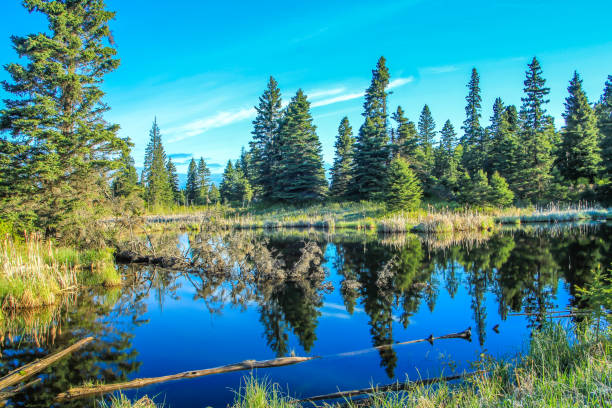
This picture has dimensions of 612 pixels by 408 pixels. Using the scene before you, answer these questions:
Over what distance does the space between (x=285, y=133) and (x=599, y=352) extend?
41.3 metres

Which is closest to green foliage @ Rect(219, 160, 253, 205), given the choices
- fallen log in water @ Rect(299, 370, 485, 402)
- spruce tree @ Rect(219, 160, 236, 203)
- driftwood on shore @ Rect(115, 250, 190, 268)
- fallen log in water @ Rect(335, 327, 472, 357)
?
spruce tree @ Rect(219, 160, 236, 203)

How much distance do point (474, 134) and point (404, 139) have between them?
12416 millimetres

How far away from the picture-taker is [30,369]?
18.2 ft

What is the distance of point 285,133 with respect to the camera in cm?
4366

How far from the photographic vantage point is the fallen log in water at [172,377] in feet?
16.1

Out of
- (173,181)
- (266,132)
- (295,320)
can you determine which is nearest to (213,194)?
(173,181)

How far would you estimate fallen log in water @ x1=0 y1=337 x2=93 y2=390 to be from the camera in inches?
202

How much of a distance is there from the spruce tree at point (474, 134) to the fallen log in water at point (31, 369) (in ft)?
139

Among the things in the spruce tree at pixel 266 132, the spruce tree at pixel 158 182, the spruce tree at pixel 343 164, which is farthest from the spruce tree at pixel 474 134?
the spruce tree at pixel 158 182

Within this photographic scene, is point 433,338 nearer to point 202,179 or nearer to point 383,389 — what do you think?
point 383,389

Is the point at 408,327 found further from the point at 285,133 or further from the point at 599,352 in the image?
the point at 285,133

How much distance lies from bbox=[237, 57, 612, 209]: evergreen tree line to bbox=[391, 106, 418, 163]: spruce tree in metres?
0.11

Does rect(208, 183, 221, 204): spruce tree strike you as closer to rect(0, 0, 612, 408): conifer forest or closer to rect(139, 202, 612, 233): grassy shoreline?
rect(139, 202, 612, 233): grassy shoreline

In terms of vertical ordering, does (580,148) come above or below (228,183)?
below
